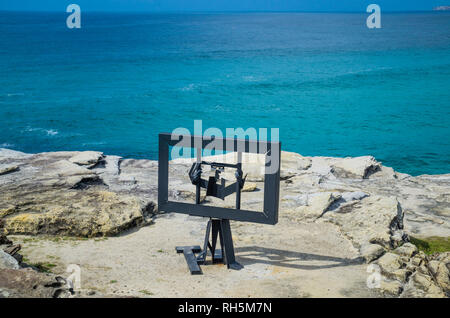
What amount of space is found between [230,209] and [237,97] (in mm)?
30615

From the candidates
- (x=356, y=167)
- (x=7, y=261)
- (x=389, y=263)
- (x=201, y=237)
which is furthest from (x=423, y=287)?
(x=356, y=167)

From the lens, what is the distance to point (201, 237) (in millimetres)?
10055

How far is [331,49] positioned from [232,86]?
22.9m

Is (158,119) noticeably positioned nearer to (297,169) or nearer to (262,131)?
(262,131)

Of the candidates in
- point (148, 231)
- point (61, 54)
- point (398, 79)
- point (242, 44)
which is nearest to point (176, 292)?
point (148, 231)

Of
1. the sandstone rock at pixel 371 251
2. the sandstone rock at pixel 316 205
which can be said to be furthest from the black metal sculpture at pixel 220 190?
the sandstone rock at pixel 316 205

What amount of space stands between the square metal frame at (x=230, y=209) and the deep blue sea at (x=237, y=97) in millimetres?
17547

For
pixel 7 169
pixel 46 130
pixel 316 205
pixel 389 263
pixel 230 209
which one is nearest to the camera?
pixel 230 209

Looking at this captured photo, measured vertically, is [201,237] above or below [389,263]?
below

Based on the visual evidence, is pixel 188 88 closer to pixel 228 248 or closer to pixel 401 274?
pixel 228 248

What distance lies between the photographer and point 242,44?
67.1m

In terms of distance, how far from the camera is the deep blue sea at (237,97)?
29578mm

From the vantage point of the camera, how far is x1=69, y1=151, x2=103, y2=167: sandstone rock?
15.0 meters

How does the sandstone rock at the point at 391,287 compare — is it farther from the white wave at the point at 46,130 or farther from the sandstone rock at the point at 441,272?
the white wave at the point at 46,130
